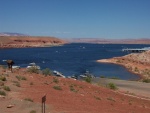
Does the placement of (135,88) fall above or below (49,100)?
below

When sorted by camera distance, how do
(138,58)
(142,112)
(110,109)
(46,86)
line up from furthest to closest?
(138,58) → (46,86) → (142,112) → (110,109)

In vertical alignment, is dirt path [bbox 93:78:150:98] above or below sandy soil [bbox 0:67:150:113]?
below

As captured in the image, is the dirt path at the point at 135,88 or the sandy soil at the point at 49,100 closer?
the sandy soil at the point at 49,100

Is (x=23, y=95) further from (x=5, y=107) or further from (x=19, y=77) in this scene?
(x=19, y=77)

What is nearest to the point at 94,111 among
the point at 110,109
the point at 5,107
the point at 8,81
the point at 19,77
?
the point at 110,109

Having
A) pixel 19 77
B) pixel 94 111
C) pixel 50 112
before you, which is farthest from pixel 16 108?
pixel 19 77

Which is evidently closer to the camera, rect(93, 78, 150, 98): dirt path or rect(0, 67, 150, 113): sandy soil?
rect(0, 67, 150, 113): sandy soil

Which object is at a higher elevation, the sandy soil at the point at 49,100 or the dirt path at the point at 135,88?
the sandy soil at the point at 49,100

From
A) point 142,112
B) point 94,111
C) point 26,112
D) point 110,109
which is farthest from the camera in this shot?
point 142,112

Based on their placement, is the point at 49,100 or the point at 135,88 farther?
the point at 135,88

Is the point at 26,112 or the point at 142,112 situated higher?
the point at 26,112

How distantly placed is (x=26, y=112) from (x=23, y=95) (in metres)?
3.41

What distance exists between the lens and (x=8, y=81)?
20953mm

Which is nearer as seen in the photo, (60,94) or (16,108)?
(16,108)
